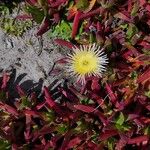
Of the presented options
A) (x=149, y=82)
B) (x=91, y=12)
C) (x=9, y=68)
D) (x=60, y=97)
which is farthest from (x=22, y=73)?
(x=149, y=82)

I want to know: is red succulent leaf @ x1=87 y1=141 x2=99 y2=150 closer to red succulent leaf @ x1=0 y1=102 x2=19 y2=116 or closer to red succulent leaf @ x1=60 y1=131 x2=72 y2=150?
red succulent leaf @ x1=60 y1=131 x2=72 y2=150

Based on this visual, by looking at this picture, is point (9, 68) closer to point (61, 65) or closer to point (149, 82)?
point (61, 65)

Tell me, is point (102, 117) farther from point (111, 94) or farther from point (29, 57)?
point (29, 57)

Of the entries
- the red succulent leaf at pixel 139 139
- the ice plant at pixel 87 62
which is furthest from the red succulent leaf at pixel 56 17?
the red succulent leaf at pixel 139 139

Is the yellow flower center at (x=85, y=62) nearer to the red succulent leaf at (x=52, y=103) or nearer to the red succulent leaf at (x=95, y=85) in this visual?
the red succulent leaf at (x=95, y=85)

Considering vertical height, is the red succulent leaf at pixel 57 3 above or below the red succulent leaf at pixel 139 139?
above

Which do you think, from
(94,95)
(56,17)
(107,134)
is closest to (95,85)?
(94,95)
